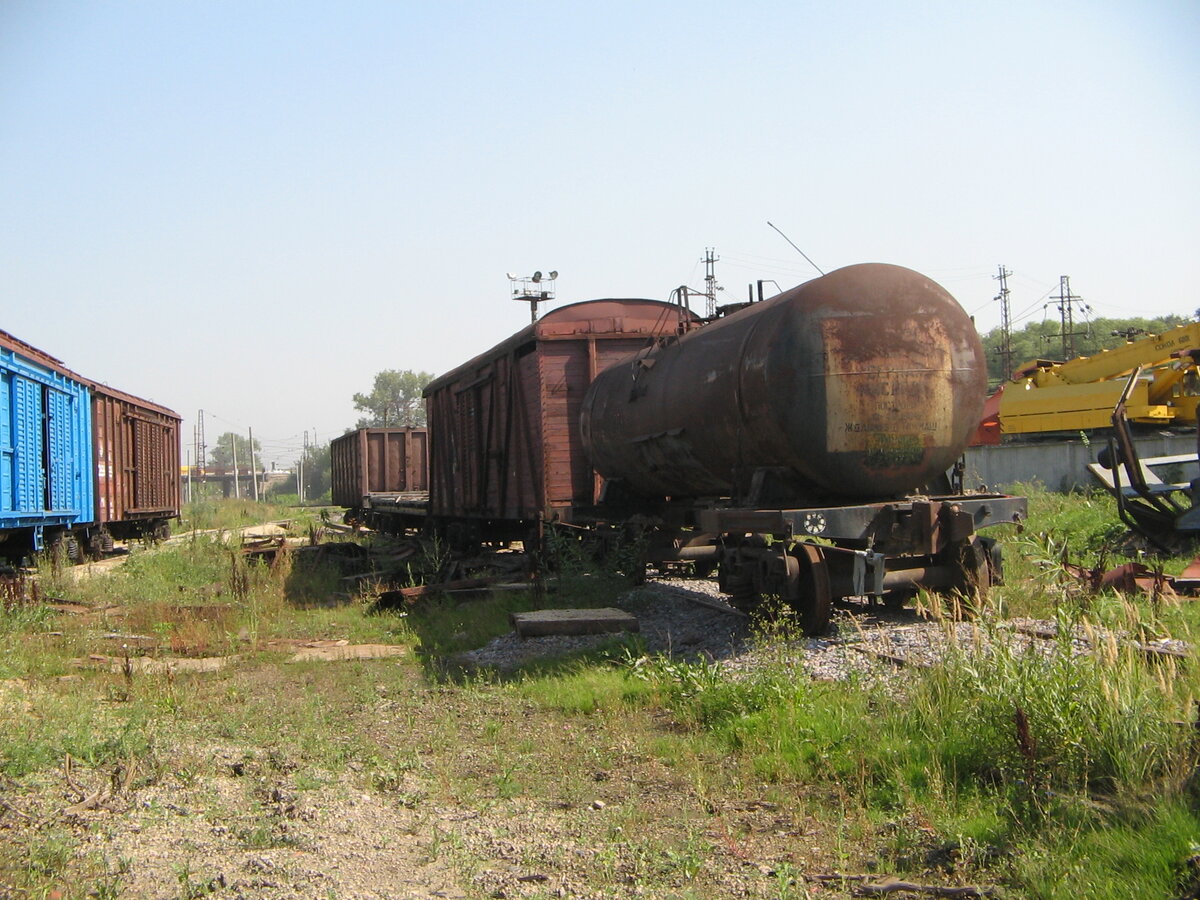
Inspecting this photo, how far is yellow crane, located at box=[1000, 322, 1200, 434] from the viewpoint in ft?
65.4

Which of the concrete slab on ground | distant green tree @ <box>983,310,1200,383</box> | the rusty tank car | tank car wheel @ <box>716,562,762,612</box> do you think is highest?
distant green tree @ <box>983,310,1200,383</box>

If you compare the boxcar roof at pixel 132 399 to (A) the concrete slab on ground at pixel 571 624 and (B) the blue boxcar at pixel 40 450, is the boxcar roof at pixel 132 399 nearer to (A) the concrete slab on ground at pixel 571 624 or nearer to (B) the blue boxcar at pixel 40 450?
(B) the blue boxcar at pixel 40 450

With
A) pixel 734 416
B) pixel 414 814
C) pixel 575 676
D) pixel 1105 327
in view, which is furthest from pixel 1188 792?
pixel 1105 327

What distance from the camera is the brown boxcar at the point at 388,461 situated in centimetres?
2873

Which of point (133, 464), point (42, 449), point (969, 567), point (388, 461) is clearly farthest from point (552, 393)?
point (388, 461)

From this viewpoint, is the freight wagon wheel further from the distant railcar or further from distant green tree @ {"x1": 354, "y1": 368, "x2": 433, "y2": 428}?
distant green tree @ {"x1": 354, "y1": 368, "x2": 433, "y2": 428}

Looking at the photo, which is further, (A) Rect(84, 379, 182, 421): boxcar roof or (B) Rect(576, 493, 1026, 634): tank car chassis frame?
(A) Rect(84, 379, 182, 421): boxcar roof

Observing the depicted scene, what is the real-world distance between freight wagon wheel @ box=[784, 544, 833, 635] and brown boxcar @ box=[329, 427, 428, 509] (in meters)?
22.0

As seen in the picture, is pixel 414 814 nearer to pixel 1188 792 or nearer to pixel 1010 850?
pixel 1010 850

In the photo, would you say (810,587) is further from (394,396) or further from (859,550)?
(394,396)

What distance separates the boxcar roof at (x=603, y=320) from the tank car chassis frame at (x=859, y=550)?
176 inches

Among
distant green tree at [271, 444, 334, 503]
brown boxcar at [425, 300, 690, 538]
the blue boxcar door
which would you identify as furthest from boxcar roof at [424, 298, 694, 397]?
distant green tree at [271, 444, 334, 503]

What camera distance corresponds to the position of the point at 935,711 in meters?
5.13

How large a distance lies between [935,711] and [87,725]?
15.3 feet
